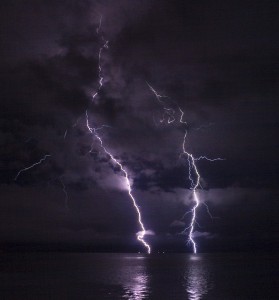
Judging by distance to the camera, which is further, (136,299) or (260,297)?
(260,297)

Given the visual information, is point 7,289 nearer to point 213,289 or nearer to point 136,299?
point 136,299

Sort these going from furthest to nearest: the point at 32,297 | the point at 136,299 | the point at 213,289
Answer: the point at 213,289
the point at 32,297
the point at 136,299

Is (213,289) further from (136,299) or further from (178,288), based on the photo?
(136,299)

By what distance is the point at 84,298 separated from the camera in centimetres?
2094

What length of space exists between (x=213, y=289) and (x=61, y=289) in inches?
330

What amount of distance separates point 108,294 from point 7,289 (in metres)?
6.90

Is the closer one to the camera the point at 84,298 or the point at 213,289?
the point at 84,298

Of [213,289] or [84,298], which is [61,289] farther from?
[213,289]

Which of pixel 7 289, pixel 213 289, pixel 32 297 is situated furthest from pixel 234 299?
pixel 7 289

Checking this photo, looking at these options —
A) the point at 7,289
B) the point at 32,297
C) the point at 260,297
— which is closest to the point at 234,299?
the point at 260,297

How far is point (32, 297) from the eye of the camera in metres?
21.8

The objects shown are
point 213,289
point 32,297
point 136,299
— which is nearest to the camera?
point 136,299

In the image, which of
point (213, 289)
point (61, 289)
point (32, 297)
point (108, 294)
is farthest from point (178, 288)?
point (32, 297)

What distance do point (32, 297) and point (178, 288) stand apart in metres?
8.26
